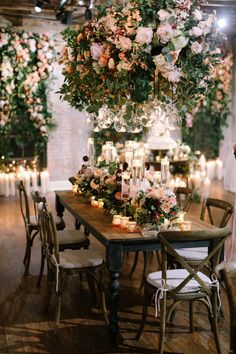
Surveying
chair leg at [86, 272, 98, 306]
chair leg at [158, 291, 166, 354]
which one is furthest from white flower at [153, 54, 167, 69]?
chair leg at [86, 272, 98, 306]

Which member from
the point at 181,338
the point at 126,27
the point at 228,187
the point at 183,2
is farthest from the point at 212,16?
the point at 228,187

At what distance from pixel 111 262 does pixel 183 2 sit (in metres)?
1.82

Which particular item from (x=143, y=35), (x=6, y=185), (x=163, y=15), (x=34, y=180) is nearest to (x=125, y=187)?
(x=143, y=35)

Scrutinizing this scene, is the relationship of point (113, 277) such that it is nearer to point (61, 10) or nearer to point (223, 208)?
point (223, 208)

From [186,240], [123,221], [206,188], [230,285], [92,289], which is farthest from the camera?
[206,188]

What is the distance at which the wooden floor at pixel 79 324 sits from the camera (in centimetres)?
365

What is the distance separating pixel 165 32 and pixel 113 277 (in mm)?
1694

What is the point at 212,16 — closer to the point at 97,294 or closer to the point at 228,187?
the point at 97,294

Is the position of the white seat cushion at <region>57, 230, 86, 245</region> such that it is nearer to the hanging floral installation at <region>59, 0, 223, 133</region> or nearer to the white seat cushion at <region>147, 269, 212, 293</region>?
the white seat cushion at <region>147, 269, 212, 293</region>

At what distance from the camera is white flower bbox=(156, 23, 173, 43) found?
3.33 m

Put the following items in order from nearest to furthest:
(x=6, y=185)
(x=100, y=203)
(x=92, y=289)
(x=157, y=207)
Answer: (x=157, y=207)
(x=92, y=289)
(x=100, y=203)
(x=6, y=185)

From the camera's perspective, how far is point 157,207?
3789mm

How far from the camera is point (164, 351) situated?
3.58 meters

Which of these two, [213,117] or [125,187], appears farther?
[213,117]
